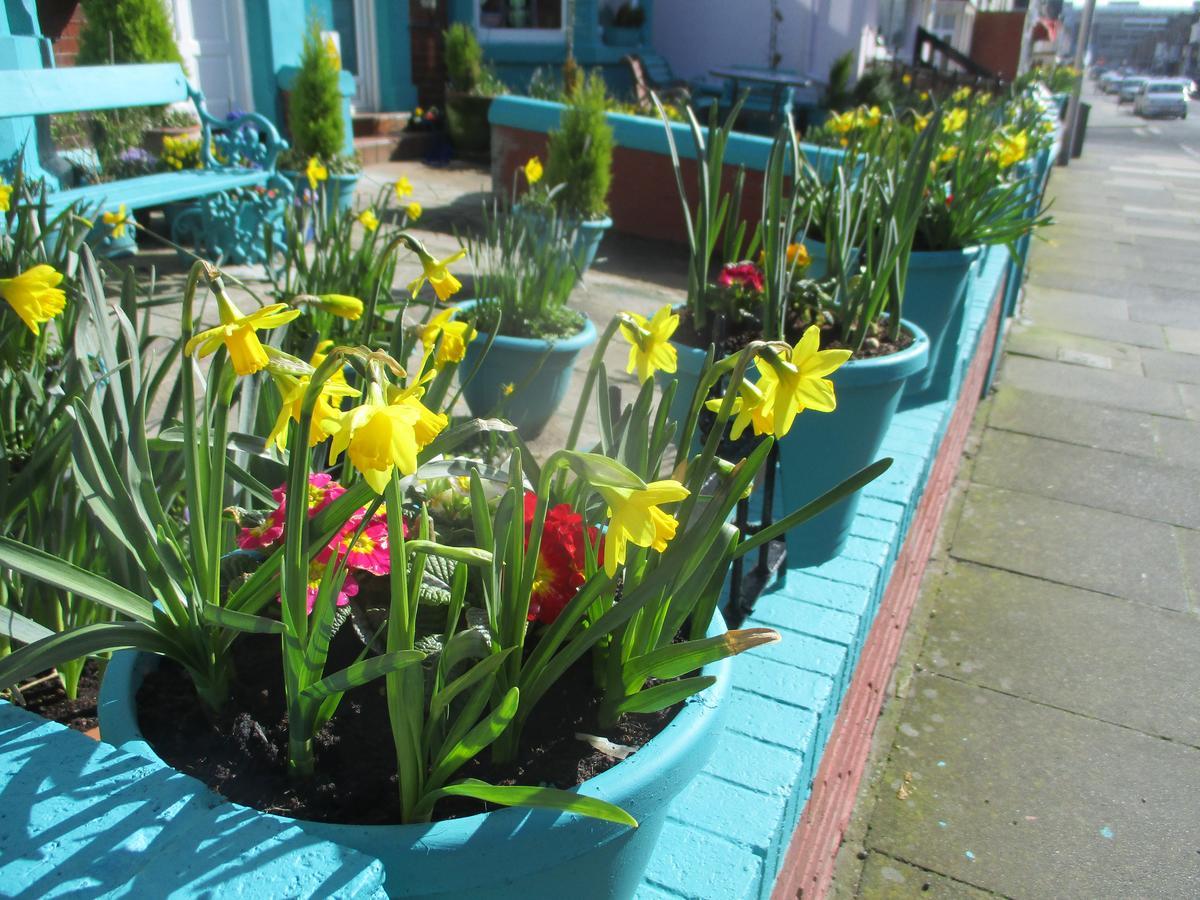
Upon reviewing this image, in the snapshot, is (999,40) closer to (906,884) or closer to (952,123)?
(952,123)

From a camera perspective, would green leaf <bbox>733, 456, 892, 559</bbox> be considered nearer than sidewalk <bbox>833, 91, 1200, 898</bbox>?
Yes

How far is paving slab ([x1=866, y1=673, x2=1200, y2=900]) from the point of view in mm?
1968

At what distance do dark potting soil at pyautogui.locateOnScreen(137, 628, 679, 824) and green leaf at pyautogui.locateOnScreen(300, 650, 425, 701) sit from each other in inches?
5.1

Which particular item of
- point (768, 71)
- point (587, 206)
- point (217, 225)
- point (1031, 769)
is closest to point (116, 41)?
point (217, 225)

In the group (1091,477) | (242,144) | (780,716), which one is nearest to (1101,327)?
(1091,477)

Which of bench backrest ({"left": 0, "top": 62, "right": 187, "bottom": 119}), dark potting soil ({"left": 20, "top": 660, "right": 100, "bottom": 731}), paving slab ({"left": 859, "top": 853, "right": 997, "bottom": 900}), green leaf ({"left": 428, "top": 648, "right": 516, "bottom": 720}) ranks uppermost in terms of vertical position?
bench backrest ({"left": 0, "top": 62, "right": 187, "bottom": 119})

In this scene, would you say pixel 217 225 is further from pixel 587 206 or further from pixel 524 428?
pixel 524 428

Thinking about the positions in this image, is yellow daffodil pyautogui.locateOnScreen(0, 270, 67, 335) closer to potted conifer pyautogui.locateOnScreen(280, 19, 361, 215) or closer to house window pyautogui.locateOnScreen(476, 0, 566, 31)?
potted conifer pyautogui.locateOnScreen(280, 19, 361, 215)

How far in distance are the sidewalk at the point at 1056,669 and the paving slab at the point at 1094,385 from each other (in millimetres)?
17

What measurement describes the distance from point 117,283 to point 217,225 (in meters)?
0.85

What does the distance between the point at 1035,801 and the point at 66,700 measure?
6.18 feet

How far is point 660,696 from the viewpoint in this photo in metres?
1.06

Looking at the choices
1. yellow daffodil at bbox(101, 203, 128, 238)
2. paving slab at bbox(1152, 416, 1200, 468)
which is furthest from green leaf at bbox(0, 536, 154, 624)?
paving slab at bbox(1152, 416, 1200, 468)

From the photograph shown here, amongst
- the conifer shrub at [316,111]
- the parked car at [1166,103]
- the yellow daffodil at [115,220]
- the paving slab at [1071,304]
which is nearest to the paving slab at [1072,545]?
the yellow daffodil at [115,220]
